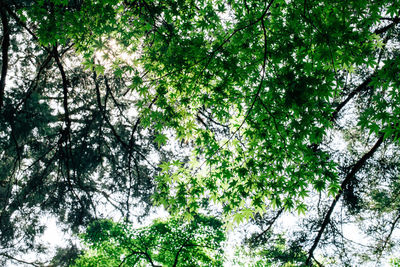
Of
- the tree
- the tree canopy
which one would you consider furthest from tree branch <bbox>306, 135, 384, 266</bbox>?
the tree

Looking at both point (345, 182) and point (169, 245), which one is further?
point (169, 245)

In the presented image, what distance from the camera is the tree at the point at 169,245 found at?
9789mm

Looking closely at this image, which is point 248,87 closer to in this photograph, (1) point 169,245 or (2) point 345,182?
(2) point 345,182

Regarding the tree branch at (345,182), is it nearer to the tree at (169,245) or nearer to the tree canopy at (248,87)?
the tree canopy at (248,87)

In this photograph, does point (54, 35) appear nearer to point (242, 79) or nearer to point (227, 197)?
point (242, 79)

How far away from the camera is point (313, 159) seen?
2.84 m

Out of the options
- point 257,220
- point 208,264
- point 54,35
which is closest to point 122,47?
point 54,35

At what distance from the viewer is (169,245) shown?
400 inches

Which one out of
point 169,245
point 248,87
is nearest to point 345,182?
point 248,87

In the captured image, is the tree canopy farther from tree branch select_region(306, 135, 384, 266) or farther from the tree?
the tree

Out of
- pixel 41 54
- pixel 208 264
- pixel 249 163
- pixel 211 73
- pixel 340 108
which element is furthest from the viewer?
pixel 208 264

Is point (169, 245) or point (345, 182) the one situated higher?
point (345, 182)

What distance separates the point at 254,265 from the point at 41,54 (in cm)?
1093

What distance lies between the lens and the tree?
385 inches
